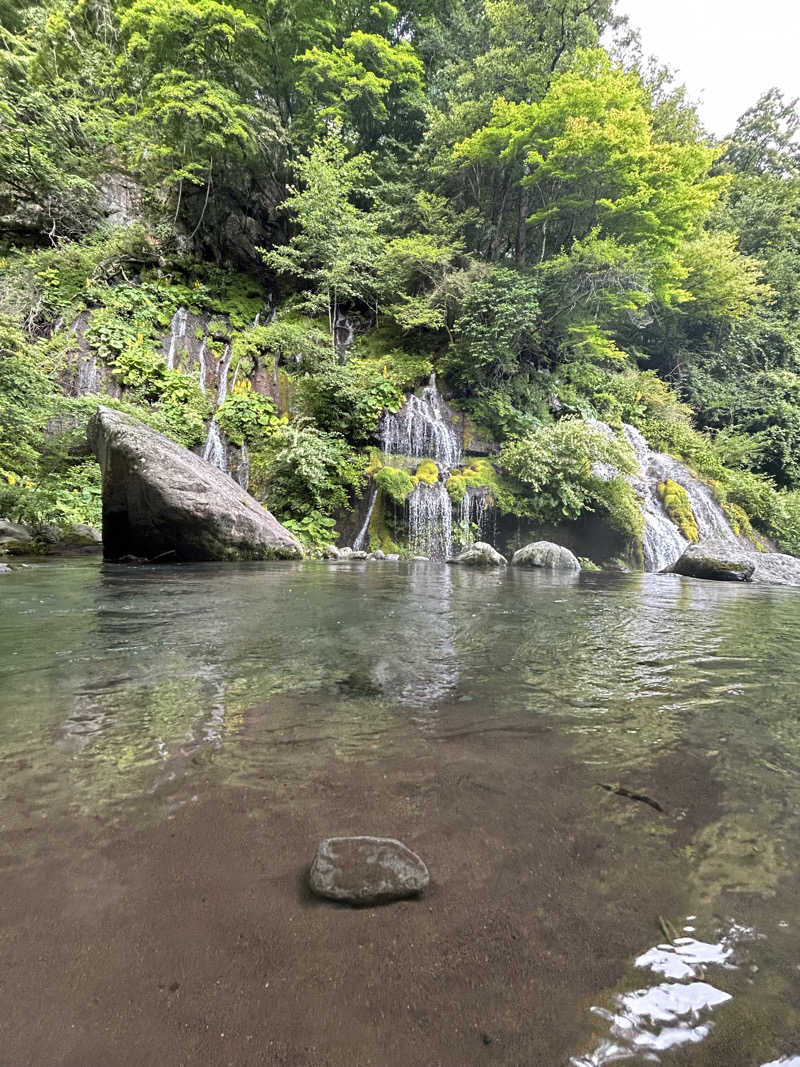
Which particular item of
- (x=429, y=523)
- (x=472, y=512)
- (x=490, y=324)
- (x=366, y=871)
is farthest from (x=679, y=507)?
(x=366, y=871)

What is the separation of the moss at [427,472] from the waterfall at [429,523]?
12 centimetres

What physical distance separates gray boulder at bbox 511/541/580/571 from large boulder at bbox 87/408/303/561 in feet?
17.1

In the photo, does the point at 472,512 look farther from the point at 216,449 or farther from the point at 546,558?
the point at 216,449

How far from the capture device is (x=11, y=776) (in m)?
1.25

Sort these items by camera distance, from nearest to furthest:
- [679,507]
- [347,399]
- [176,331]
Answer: [347,399] → [679,507] → [176,331]

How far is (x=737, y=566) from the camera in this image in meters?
8.52

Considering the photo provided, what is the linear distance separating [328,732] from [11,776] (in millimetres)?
839

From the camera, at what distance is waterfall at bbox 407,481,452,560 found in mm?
11055

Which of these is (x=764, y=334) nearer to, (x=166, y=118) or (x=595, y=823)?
(x=166, y=118)

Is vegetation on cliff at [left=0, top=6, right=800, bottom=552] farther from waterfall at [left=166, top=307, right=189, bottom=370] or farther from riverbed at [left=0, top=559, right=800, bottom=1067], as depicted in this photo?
riverbed at [left=0, top=559, right=800, bottom=1067]

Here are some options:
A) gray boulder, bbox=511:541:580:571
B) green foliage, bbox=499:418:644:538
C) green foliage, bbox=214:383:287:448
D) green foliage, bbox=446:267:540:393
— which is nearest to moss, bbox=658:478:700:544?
green foliage, bbox=499:418:644:538

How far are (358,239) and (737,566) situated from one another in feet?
41.6

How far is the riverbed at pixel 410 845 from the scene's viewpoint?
63 cm

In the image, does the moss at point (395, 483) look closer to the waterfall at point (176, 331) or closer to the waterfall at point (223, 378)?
the waterfall at point (223, 378)
